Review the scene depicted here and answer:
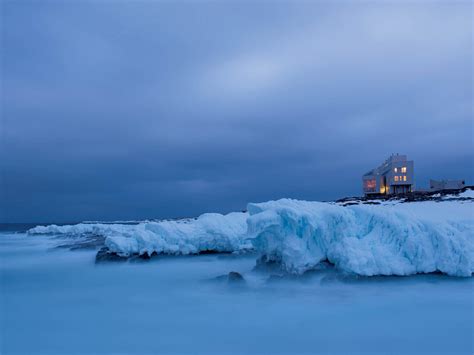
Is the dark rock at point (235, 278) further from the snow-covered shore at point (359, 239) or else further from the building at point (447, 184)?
the building at point (447, 184)

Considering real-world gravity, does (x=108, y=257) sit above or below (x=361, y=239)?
below

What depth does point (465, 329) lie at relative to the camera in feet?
19.6

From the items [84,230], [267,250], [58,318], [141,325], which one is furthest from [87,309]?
[84,230]

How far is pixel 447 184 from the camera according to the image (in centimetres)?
3978

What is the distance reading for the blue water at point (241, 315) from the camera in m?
5.57

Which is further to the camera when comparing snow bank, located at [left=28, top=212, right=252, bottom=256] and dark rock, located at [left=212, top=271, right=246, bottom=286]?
snow bank, located at [left=28, top=212, right=252, bottom=256]

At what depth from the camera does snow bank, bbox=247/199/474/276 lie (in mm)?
8945

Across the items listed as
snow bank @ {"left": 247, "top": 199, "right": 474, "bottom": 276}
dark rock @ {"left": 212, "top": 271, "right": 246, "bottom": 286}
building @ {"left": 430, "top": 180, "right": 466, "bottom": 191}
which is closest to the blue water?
dark rock @ {"left": 212, "top": 271, "right": 246, "bottom": 286}

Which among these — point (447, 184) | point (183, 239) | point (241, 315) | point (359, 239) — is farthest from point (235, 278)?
point (447, 184)

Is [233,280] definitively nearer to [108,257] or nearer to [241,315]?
[241,315]

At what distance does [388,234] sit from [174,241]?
9.35 m

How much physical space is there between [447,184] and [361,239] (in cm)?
3700

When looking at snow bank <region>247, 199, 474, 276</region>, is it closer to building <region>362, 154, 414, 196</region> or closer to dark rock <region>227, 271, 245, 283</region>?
dark rock <region>227, 271, 245, 283</region>

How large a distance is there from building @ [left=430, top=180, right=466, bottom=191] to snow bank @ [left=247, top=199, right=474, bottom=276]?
110ft
